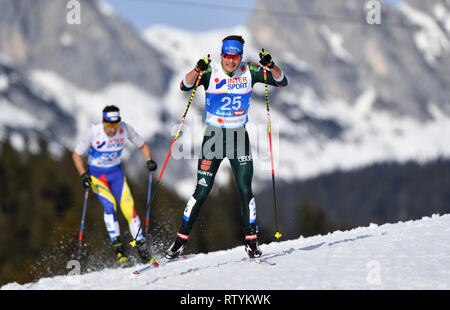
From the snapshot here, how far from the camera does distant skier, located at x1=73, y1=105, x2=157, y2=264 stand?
33.7 ft

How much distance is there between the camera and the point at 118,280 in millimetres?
8297

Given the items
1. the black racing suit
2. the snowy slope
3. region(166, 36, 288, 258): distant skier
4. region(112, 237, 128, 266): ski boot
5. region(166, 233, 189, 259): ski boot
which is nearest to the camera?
the snowy slope

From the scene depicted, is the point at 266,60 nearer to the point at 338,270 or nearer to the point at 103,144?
the point at 338,270

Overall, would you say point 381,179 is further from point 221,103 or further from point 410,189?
point 221,103

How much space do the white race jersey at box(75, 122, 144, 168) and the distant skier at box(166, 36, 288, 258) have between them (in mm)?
2609

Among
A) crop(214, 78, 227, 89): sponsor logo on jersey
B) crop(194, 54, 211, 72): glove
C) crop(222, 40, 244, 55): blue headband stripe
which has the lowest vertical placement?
crop(214, 78, 227, 89): sponsor logo on jersey

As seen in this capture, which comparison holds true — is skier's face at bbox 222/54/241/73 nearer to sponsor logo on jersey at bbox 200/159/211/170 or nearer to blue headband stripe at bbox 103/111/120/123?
sponsor logo on jersey at bbox 200/159/211/170

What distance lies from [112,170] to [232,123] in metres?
3.28

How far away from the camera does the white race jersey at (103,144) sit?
10.2m

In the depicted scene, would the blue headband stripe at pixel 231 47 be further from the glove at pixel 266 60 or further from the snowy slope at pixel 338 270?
the snowy slope at pixel 338 270

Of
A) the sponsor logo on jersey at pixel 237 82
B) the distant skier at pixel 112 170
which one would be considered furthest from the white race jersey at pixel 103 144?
the sponsor logo on jersey at pixel 237 82

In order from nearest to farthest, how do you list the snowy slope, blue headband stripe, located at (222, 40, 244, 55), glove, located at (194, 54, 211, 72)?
the snowy slope, glove, located at (194, 54, 211, 72), blue headband stripe, located at (222, 40, 244, 55)

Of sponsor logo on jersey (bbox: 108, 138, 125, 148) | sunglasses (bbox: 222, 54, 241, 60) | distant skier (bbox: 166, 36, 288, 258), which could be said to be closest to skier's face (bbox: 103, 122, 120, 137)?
sponsor logo on jersey (bbox: 108, 138, 125, 148)

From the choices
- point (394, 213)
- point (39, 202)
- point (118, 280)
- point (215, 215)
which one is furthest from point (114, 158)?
point (394, 213)
